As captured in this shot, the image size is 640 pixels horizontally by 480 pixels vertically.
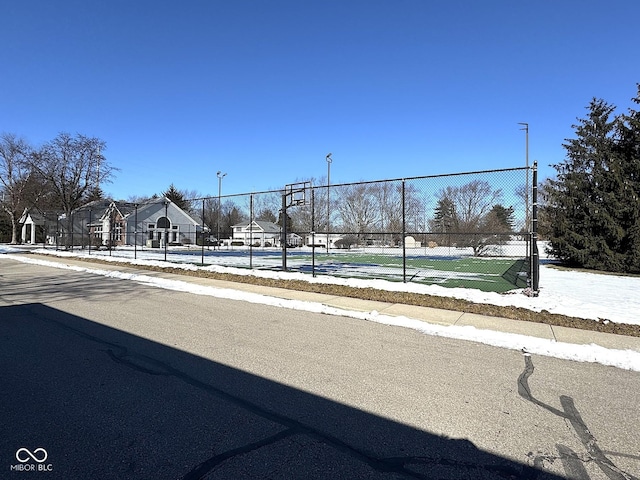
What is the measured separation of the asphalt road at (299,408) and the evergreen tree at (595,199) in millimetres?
15294

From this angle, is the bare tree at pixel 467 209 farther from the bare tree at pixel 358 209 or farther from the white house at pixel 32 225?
the white house at pixel 32 225

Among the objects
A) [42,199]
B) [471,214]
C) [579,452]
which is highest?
[42,199]

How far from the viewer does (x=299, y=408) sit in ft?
11.5

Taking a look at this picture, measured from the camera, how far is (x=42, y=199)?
45.3m

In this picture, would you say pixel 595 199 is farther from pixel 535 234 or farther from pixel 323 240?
pixel 323 240

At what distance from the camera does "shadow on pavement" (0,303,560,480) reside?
2.56 m

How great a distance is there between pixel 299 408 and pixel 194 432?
0.95 metres

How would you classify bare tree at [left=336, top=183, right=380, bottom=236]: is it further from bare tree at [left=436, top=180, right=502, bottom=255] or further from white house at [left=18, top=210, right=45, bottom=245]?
white house at [left=18, top=210, right=45, bottom=245]

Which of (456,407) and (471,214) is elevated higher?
(471,214)

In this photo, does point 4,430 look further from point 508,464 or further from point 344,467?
point 508,464

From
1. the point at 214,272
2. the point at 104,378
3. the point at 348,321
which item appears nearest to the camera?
the point at 104,378

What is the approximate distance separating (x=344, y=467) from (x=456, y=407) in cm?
151

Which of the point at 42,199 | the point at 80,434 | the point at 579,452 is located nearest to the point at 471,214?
the point at 579,452

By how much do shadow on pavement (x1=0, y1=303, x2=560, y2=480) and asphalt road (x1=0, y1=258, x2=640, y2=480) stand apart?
14 mm
